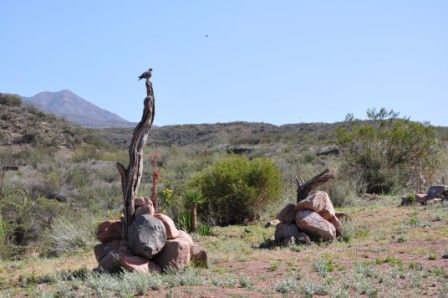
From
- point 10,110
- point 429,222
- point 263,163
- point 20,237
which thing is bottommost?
point 20,237

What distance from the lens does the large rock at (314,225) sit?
11.7 metres

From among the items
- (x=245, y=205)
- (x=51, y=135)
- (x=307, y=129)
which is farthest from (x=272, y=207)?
(x=307, y=129)

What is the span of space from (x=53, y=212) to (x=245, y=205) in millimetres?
5548

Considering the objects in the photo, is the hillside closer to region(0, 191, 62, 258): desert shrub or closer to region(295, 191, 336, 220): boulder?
region(0, 191, 62, 258): desert shrub

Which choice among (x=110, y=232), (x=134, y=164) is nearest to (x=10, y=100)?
(x=110, y=232)

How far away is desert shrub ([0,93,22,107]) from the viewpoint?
4266 centimetres

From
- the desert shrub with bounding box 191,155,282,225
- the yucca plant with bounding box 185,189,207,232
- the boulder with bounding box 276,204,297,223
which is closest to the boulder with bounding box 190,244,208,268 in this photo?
the boulder with bounding box 276,204,297,223

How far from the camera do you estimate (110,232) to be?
9.63m

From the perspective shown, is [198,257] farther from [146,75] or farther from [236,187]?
[236,187]

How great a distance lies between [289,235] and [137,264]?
13.1ft

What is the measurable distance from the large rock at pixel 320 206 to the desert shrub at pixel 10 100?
34.9m

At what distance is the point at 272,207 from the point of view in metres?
16.5

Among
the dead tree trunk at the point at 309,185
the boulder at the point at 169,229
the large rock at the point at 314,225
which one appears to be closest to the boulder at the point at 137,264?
the boulder at the point at 169,229

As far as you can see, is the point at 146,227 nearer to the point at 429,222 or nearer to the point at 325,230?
the point at 325,230
